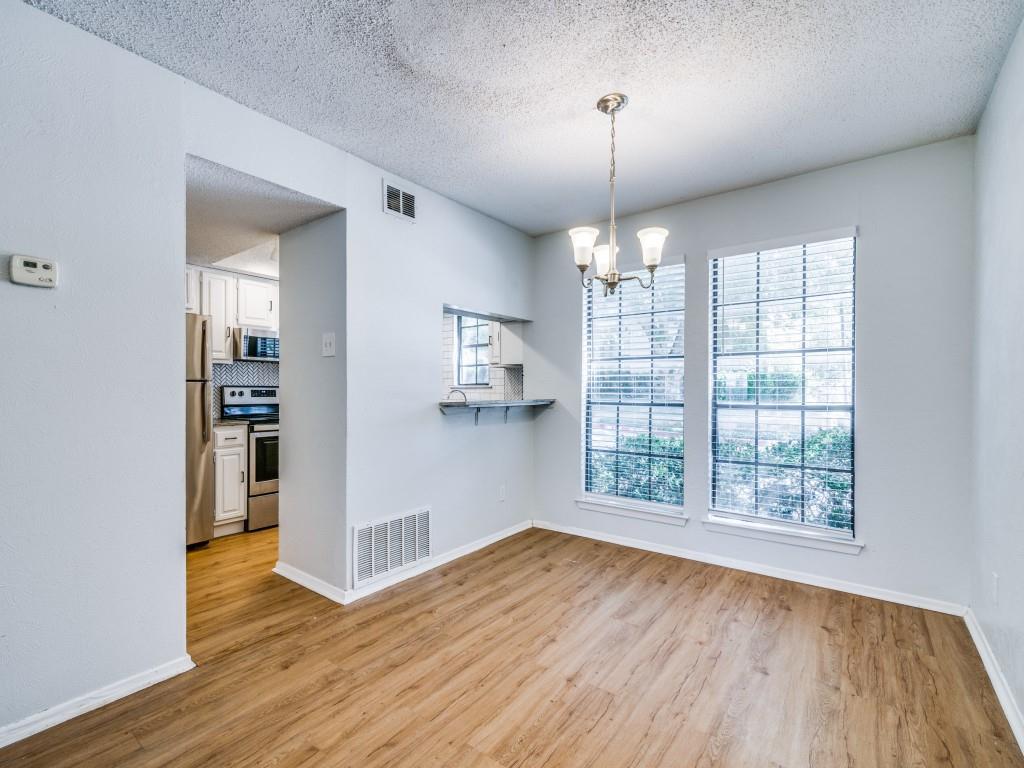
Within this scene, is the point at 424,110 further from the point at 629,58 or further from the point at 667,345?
the point at 667,345

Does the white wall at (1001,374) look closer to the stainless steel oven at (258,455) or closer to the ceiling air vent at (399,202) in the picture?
the ceiling air vent at (399,202)

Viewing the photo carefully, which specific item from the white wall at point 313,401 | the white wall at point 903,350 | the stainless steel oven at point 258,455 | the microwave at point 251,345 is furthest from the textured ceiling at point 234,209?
the white wall at point 903,350

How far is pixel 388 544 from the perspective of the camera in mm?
3225

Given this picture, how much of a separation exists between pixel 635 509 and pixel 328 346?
8.43ft

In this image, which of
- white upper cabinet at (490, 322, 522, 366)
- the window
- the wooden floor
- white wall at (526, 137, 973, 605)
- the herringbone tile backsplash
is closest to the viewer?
the wooden floor

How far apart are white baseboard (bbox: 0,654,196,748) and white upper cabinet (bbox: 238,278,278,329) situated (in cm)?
332

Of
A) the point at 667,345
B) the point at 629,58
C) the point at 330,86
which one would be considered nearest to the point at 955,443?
the point at 667,345

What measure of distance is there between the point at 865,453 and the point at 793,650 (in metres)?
1.32

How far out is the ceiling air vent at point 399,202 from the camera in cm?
323

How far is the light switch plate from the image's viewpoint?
3.07 metres

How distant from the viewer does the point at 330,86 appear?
7.69 ft

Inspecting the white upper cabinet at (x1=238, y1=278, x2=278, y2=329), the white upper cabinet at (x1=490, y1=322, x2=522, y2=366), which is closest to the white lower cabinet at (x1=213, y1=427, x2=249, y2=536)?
the white upper cabinet at (x1=238, y1=278, x2=278, y2=329)

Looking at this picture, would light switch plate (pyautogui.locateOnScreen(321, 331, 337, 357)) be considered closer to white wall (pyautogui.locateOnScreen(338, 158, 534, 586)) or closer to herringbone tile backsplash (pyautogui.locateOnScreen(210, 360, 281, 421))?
white wall (pyautogui.locateOnScreen(338, 158, 534, 586))

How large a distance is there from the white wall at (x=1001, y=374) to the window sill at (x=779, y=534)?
0.61m
